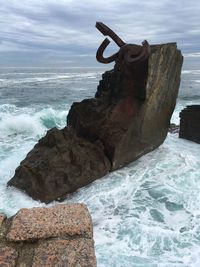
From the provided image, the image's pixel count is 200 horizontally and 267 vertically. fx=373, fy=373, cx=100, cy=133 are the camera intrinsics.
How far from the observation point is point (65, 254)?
1609mm

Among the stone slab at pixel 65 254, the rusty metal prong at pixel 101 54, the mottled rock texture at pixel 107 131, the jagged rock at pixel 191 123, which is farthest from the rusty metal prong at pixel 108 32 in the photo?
the stone slab at pixel 65 254

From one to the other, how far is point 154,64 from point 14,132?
559 centimetres

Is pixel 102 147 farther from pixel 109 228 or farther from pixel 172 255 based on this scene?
pixel 172 255

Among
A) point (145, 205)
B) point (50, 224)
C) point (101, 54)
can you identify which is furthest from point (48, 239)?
point (101, 54)

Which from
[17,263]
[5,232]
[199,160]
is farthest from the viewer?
[199,160]

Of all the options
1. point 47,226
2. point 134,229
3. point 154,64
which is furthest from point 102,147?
point 47,226

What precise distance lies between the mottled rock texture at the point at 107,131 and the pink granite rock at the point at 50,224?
3318mm

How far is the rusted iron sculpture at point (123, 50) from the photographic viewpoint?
5.84 metres

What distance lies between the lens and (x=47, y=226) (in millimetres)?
1755

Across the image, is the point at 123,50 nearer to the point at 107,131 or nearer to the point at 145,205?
the point at 107,131

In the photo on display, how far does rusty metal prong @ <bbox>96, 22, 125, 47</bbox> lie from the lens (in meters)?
6.23

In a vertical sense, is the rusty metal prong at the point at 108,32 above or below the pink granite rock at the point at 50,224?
above

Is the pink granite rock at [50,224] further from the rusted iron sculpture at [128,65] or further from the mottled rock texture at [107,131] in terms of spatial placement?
the rusted iron sculpture at [128,65]

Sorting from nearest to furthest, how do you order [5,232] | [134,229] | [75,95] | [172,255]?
1. [5,232]
2. [172,255]
3. [134,229]
4. [75,95]
